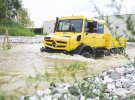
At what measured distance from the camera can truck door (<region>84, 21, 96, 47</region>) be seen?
17.6 meters

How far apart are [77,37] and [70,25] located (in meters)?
1.17

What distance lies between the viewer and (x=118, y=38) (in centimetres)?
286

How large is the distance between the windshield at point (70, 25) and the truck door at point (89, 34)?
32cm

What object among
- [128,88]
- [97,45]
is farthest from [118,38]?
[97,45]

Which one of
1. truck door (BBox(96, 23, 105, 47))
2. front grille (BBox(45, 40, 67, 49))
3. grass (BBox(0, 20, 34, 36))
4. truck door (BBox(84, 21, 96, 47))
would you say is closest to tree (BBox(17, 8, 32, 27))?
grass (BBox(0, 20, 34, 36))

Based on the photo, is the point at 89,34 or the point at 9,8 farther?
the point at 9,8

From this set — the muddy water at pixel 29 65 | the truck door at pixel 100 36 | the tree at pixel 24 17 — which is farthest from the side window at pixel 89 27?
the tree at pixel 24 17

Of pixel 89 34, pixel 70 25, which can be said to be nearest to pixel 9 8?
pixel 70 25

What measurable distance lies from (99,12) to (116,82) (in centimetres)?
632

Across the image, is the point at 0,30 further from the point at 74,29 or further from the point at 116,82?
the point at 116,82

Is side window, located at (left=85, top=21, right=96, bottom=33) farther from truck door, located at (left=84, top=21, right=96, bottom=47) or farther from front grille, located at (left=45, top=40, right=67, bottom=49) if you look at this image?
front grille, located at (left=45, top=40, right=67, bottom=49)

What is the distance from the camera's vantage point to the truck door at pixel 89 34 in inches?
692

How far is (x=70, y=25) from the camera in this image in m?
18.0

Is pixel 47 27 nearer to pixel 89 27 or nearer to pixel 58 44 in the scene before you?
pixel 89 27
